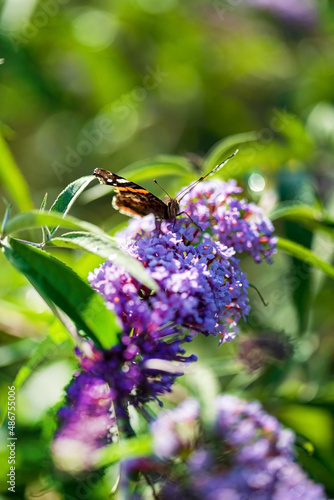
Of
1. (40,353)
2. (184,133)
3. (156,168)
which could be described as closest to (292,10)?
(184,133)

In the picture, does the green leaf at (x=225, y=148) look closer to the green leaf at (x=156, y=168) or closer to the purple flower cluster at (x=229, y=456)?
the green leaf at (x=156, y=168)

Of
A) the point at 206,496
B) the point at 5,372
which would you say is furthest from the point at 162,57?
the point at 206,496

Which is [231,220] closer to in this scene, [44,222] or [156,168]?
[156,168]

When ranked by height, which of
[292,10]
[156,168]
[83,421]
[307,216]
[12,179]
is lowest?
[292,10]

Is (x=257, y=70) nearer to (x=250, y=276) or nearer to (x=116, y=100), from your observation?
(x=116, y=100)
